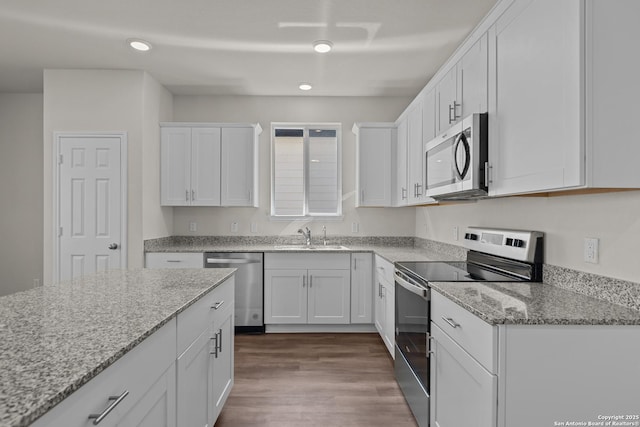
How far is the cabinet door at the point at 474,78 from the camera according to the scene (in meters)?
1.94

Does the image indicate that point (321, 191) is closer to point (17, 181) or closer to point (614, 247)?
point (614, 247)

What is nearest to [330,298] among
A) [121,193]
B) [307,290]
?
[307,290]

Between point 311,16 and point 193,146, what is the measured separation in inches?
79.9

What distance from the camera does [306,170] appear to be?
174 inches

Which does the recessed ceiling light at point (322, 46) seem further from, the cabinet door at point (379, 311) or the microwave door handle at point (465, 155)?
the cabinet door at point (379, 311)

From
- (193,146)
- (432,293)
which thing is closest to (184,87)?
(193,146)

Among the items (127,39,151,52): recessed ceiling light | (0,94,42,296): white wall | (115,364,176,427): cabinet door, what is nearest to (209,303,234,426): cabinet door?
Result: (115,364,176,427): cabinet door

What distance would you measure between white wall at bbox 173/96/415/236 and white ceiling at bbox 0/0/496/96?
0.38 meters

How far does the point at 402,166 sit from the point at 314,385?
2223 mm

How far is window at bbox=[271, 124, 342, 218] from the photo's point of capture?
173 inches

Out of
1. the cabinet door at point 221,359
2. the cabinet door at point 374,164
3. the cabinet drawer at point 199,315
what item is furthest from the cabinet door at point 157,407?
the cabinet door at point 374,164

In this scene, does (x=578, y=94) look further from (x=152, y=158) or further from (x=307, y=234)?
(x=152, y=158)

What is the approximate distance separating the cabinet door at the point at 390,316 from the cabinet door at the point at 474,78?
146 cm

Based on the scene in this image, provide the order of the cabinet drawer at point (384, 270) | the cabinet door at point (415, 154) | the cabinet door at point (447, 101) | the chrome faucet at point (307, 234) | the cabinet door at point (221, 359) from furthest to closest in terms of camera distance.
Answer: the chrome faucet at point (307, 234) → the cabinet door at point (415, 154) → the cabinet drawer at point (384, 270) → the cabinet door at point (447, 101) → the cabinet door at point (221, 359)
